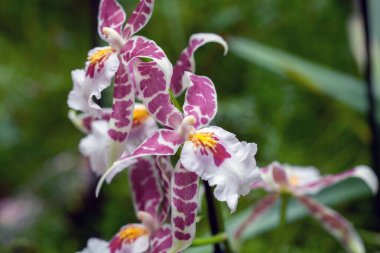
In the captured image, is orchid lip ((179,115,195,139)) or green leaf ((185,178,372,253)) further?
green leaf ((185,178,372,253))

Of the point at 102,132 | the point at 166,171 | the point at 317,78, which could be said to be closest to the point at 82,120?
the point at 102,132

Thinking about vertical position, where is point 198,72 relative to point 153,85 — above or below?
below

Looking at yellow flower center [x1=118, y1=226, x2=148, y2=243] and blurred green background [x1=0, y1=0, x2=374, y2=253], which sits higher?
yellow flower center [x1=118, y1=226, x2=148, y2=243]

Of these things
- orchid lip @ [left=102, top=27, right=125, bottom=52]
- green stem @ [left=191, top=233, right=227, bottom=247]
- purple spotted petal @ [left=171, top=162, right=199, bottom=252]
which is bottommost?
green stem @ [left=191, top=233, right=227, bottom=247]

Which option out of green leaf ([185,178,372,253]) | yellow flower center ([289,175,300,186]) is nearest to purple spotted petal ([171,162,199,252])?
yellow flower center ([289,175,300,186])

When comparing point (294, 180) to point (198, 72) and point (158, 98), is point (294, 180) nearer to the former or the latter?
point (158, 98)

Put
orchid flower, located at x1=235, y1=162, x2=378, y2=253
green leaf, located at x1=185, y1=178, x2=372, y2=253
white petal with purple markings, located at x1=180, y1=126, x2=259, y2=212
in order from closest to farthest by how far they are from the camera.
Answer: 1. white petal with purple markings, located at x1=180, y1=126, x2=259, y2=212
2. orchid flower, located at x1=235, y1=162, x2=378, y2=253
3. green leaf, located at x1=185, y1=178, x2=372, y2=253

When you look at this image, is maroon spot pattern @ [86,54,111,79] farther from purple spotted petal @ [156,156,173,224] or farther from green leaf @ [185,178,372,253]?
green leaf @ [185,178,372,253]
